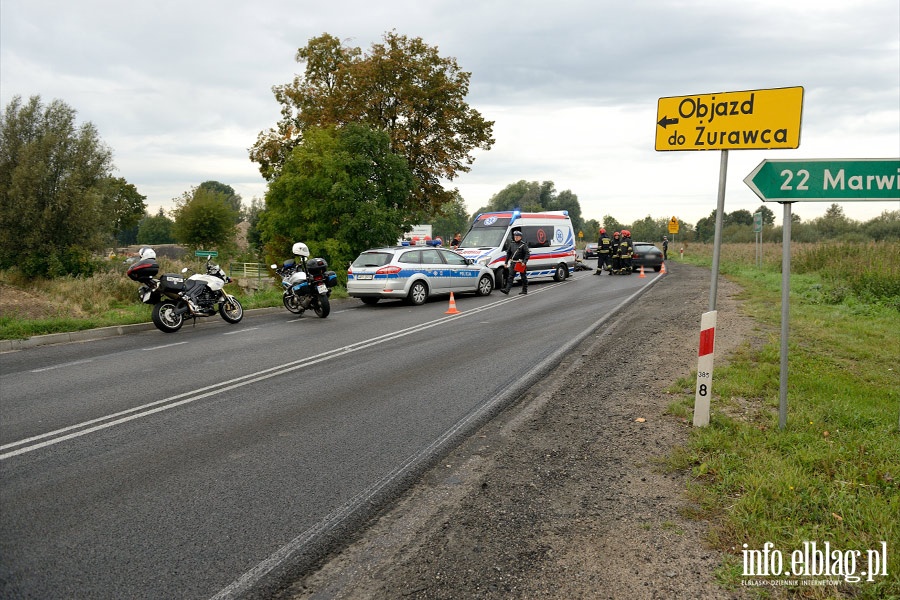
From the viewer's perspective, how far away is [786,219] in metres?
5.25

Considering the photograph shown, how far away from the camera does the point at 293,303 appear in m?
15.3

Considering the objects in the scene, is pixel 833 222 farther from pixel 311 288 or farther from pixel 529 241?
pixel 311 288

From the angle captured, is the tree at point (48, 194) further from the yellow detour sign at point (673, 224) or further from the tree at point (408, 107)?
the yellow detour sign at point (673, 224)

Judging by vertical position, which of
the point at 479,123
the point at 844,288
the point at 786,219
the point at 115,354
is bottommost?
the point at 115,354

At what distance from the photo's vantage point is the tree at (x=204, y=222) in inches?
2218

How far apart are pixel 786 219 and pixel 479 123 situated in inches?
1204

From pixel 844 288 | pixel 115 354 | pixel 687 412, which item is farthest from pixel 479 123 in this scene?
pixel 687 412

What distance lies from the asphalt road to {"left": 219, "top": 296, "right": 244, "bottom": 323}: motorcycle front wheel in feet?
6.50

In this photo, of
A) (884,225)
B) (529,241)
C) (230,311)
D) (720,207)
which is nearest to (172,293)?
(230,311)

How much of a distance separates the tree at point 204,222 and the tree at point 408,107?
78.1ft

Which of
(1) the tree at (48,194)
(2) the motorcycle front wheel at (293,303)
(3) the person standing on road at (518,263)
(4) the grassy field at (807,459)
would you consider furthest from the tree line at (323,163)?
(4) the grassy field at (807,459)

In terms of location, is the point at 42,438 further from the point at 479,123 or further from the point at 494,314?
the point at 479,123

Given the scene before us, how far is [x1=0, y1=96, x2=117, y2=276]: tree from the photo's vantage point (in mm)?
19500

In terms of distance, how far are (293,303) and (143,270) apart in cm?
361
